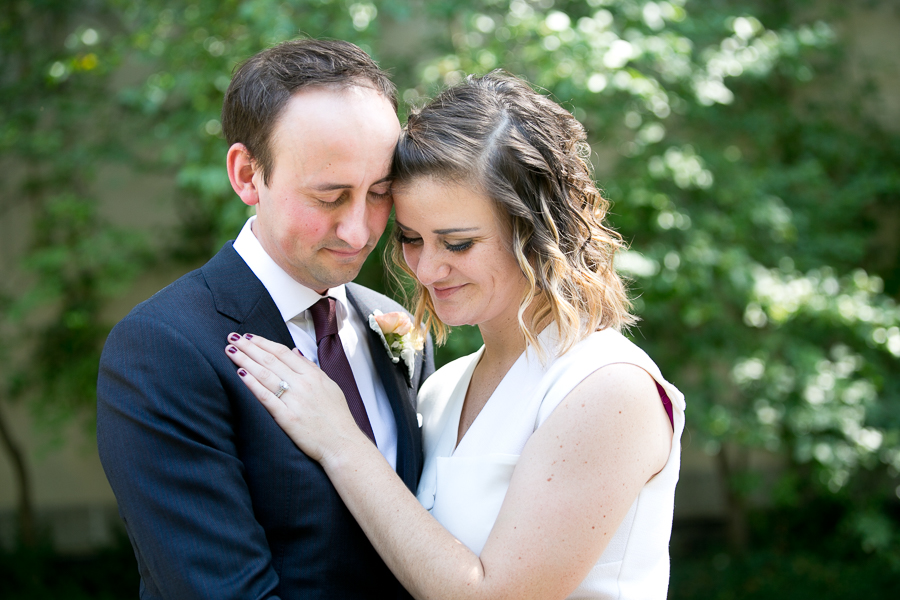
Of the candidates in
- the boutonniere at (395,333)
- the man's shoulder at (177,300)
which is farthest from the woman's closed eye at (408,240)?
the man's shoulder at (177,300)

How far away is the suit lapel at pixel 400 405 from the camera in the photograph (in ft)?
7.36

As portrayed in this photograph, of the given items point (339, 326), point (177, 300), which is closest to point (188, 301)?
point (177, 300)

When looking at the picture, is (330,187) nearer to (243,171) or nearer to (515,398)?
(243,171)

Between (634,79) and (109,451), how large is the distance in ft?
11.8

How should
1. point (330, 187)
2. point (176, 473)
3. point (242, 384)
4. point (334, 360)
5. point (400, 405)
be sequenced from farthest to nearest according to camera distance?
point (400, 405) → point (334, 360) → point (330, 187) → point (242, 384) → point (176, 473)

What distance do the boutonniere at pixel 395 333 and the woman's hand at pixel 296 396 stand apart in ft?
1.41

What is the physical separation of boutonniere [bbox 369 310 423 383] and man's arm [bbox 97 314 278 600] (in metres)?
0.72

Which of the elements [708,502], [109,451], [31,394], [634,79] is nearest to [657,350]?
[634,79]

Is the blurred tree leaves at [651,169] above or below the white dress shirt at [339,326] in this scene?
below

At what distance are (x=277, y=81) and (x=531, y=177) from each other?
0.71 m

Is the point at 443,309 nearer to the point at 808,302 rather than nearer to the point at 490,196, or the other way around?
the point at 490,196

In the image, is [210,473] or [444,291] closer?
[210,473]

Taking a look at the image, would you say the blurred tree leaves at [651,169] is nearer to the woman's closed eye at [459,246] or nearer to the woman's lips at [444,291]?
the woman's lips at [444,291]

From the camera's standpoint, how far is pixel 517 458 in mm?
1999
